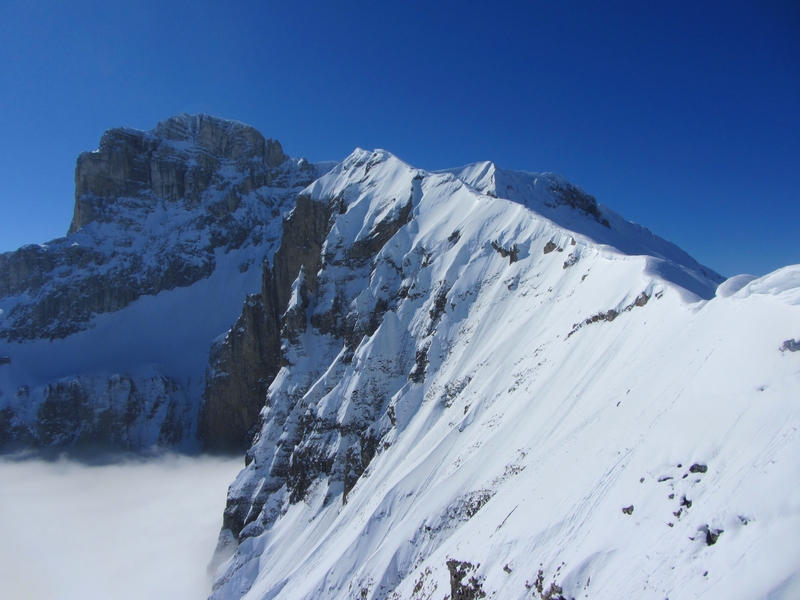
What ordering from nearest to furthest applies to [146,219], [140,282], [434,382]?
[434,382] < [140,282] < [146,219]

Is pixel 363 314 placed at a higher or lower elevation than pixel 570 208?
lower

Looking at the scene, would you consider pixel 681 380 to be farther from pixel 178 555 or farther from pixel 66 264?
pixel 66 264

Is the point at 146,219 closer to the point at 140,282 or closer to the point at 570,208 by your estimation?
the point at 140,282

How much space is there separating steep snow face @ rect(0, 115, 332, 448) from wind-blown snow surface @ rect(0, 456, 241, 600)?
9583 millimetres

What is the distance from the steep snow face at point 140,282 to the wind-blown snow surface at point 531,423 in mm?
60065

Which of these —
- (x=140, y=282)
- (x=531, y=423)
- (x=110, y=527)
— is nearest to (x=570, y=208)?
(x=531, y=423)

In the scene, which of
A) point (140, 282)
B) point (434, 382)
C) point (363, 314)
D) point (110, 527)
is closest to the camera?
point (434, 382)

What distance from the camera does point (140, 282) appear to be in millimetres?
128375

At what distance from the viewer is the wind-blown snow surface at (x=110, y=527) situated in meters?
68.6

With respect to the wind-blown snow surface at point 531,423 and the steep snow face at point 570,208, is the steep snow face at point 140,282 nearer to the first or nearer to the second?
the wind-blown snow surface at point 531,423

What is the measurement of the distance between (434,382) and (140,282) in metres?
109

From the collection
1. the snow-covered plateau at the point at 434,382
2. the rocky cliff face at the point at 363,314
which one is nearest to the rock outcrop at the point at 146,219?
the snow-covered plateau at the point at 434,382

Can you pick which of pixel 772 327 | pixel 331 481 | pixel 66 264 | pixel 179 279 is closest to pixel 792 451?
pixel 772 327

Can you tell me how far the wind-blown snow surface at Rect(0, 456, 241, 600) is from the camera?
6856 cm
